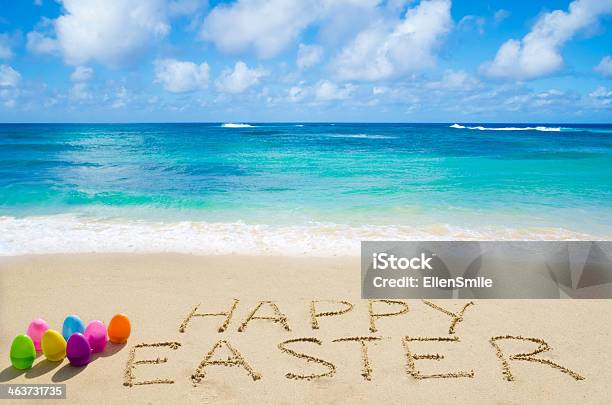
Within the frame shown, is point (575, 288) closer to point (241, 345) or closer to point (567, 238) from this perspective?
point (567, 238)

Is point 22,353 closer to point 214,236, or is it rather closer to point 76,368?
point 76,368

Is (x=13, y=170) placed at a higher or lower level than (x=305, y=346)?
higher

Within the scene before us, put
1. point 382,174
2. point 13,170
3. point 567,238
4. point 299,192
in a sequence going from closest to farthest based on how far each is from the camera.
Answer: point 567,238 → point 299,192 → point 382,174 → point 13,170

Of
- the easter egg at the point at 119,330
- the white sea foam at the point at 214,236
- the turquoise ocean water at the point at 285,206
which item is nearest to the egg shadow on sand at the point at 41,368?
the easter egg at the point at 119,330

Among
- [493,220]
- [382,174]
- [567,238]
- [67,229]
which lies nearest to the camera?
[567,238]

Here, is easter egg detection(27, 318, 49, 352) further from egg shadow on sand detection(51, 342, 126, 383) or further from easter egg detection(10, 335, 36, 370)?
egg shadow on sand detection(51, 342, 126, 383)

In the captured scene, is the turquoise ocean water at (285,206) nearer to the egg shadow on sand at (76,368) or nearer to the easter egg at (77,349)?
the egg shadow on sand at (76,368)

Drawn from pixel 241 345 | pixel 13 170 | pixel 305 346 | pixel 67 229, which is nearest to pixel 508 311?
pixel 305 346
